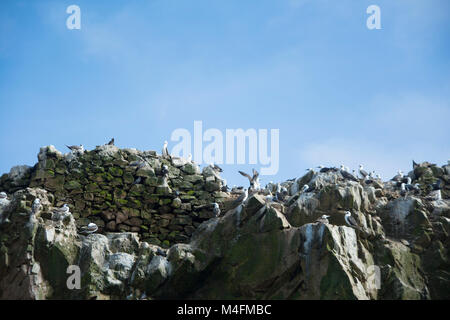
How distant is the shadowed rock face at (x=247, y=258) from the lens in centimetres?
2172

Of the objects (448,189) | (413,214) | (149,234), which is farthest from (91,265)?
(448,189)

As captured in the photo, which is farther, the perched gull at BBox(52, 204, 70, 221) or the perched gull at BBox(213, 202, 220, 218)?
the perched gull at BBox(213, 202, 220, 218)

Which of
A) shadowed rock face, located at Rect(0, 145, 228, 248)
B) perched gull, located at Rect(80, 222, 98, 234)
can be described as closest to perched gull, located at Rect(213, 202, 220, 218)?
shadowed rock face, located at Rect(0, 145, 228, 248)

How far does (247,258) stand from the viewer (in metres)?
23.0

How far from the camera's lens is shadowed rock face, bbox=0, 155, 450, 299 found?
21.7 meters

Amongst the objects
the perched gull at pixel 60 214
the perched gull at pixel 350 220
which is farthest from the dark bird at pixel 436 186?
the perched gull at pixel 60 214

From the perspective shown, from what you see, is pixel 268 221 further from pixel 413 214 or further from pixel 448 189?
pixel 448 189

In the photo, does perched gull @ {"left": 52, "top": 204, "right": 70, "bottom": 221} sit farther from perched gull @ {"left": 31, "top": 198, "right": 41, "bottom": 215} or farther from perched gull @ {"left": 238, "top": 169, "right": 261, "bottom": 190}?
perched gull @ {"left": 238, "top": 169, "right": 261, "bottom": 190}

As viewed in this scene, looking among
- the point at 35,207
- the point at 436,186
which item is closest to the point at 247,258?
the point at 35,207

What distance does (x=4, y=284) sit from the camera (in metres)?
21.8

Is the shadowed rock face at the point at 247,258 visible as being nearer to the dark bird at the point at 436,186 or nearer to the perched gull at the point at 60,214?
the perched gull at the point at 60,214

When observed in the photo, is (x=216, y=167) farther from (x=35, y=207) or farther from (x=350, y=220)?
(x=35, y=207)
